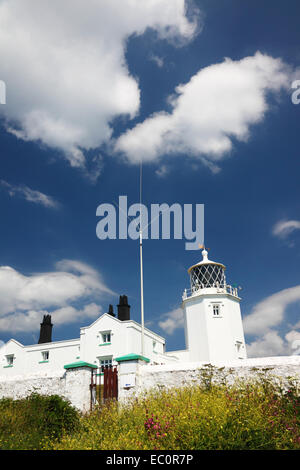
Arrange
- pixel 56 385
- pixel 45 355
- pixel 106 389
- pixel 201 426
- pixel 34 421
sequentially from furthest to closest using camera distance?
pixel 45 355 → pixel 56 385 → pixel 106 389 → pixel 34 421 → pixel 201 426

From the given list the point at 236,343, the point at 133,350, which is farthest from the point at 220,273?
the point at 133,350

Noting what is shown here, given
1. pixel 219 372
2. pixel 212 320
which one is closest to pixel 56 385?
pixel 219 372

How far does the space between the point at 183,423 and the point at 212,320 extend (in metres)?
20.9

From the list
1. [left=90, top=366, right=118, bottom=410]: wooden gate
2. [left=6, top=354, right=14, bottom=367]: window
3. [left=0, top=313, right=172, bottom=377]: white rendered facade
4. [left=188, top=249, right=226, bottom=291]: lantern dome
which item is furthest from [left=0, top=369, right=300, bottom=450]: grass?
[left=6, top=354, right=14, bottom=367]: window

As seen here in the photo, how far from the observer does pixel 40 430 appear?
934 centimetres

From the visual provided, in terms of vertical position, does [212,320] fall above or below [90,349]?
above

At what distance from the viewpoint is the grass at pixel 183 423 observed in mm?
7031

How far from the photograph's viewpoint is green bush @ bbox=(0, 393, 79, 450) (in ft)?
27.5

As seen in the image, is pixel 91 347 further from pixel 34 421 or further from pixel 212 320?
pixel 34 421

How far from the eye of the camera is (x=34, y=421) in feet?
32.4

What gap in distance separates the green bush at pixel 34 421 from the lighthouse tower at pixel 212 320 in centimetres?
1756

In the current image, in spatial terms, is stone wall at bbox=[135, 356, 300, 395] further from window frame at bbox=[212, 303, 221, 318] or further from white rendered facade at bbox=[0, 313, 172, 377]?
window frame at bbox=[212, 303, 221, 318]
